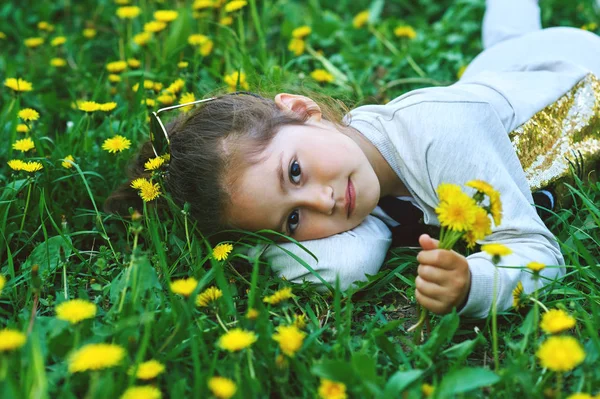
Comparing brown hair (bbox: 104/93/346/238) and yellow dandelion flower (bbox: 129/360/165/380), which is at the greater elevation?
brown hair (bbox: 104/93/346/238)

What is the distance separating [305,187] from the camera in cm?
188

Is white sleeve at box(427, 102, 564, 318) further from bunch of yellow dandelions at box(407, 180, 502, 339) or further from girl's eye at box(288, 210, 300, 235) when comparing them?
girl's eye at box(288, 210, 300, 235)

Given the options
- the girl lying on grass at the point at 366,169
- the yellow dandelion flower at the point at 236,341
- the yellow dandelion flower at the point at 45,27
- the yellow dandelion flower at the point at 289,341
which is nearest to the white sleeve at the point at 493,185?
the girl lying on grass at the point at 366,169

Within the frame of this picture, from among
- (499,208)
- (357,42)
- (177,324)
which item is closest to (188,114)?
(177,324)

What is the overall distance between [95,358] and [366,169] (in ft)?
3.16

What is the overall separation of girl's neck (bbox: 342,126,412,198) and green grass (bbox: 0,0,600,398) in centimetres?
19

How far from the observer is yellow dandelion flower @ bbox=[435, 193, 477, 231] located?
4.57 ft

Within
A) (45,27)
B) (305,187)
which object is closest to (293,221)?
(305,187)

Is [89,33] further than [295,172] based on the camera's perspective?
Yes

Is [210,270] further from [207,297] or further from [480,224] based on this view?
[480,224]

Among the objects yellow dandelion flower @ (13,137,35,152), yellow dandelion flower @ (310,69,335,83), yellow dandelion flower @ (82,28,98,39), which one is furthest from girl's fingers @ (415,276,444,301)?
yellow dandelion flower @ (82,28,98,39)

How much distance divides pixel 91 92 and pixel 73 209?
0.90m

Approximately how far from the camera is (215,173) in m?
1.93

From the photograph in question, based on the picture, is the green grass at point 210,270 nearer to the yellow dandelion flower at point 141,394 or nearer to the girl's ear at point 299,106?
the yellow dandelion flower at point 141,394
